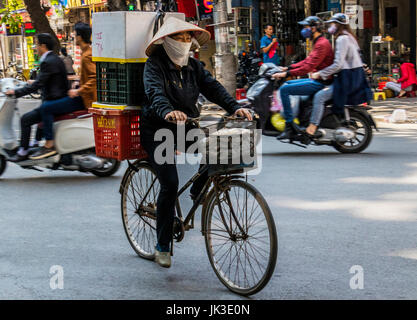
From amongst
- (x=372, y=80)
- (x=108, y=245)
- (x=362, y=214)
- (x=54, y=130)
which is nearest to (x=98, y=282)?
(x=108, y=245)

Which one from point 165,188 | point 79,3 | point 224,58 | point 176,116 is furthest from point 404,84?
point 79,3

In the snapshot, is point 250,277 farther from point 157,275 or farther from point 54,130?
point 54,130

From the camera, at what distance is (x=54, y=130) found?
9.17 meters

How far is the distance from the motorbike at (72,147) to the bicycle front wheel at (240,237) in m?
4.52

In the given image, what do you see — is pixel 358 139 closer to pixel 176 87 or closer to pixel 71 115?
pixel 71 115

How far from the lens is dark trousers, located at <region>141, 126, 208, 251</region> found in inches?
196

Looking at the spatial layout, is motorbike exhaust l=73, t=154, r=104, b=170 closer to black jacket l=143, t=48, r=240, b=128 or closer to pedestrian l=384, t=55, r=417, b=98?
black jacket l=143, t=48, r=240, b=128

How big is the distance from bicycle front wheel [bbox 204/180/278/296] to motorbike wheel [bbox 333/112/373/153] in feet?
20.0

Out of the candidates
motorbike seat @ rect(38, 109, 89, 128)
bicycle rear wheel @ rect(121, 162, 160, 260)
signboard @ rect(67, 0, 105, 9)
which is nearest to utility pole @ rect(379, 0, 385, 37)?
signboard @ rect(67, 0, 105, 9)

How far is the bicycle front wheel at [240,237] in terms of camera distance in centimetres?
446

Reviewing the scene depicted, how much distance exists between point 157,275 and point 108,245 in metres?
1.02

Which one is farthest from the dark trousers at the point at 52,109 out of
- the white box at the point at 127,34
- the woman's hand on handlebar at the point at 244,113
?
the woman's hand on handlebar at the point at 244,113

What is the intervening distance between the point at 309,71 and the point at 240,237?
6.12 metres

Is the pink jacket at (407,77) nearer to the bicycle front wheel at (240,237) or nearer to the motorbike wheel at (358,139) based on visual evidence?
the motorbike wheel at (358,139)
